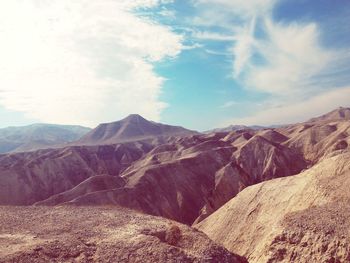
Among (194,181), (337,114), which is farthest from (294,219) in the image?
(337,114)

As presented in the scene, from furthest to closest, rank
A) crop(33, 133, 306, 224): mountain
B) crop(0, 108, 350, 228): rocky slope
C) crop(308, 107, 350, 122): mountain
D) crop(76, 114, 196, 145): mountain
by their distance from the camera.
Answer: crop(308, 107, 350, 122): mountain < crop(76, 114, 196, 145): mountain < crop(0, 108, 350, 228): rocky slope < crop(33, 133, 306, 224): mountain

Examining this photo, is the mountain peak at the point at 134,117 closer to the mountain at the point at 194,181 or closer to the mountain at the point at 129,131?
the mountain at the point at 129,131

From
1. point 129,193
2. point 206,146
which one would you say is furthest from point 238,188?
point 206,146

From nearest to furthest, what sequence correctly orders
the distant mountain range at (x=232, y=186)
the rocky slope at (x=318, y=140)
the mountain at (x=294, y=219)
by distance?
1. the mountain at (x=294, y=219)
2. the distant mountain range at (x=232, y=186)
3. the rocky slope at (x=318, y=140)

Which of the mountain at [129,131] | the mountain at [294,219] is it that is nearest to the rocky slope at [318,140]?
the mountain at [294,219]

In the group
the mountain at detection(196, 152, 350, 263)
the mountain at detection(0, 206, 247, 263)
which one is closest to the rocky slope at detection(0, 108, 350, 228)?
the mountain at detection(196, 152, 350, 263)

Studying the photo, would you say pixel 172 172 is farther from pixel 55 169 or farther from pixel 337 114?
pixel 337 114

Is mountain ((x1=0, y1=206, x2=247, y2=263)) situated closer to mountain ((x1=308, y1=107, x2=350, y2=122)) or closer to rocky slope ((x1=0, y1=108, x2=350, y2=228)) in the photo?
rocky slope ((x1=0, y1=108, x2=350, y2=228))
